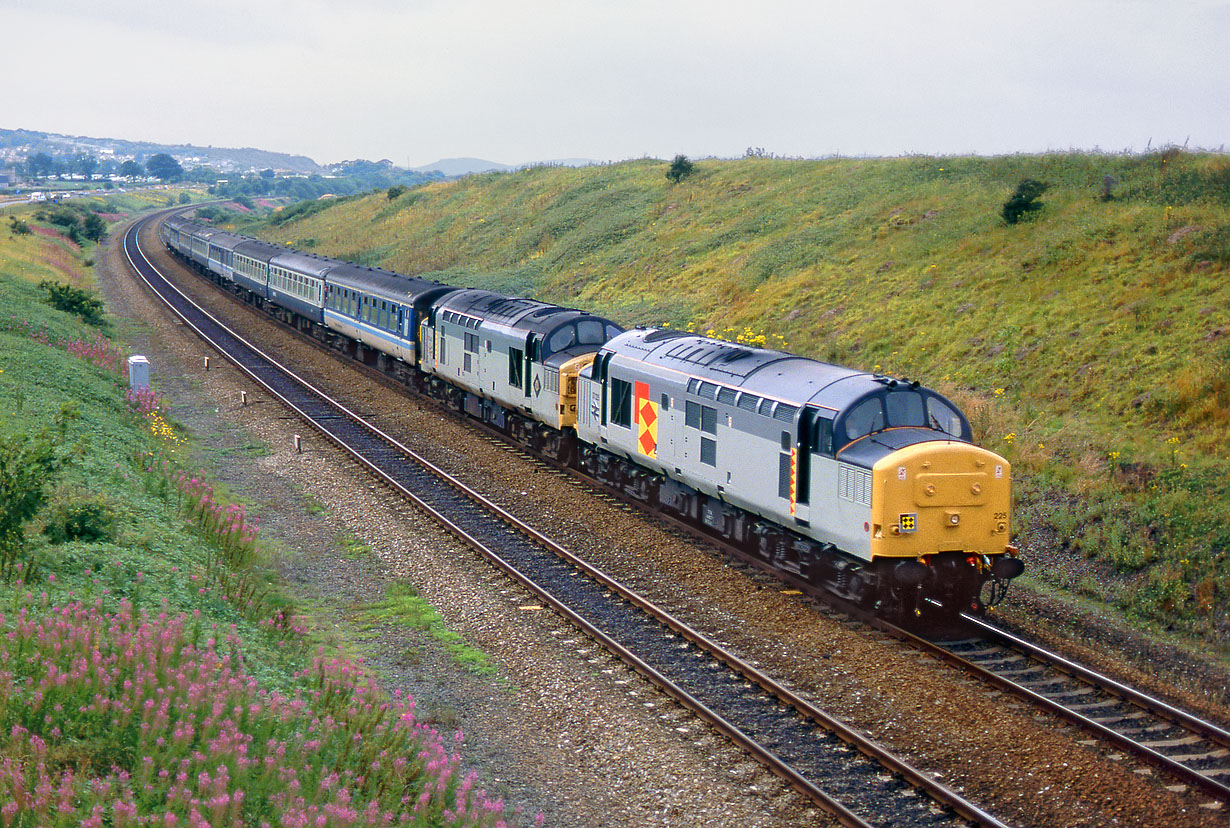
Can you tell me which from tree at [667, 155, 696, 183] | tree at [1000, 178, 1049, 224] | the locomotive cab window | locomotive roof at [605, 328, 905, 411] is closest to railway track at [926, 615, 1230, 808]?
the locomotive cab window

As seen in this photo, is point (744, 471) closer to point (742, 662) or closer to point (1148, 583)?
point (742, 662)

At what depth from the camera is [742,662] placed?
14.8 meters

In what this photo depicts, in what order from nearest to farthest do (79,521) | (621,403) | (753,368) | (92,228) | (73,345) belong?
1. (79,521)
2. (753,368)
3. (621,403)
4. (73,345)
5. (92,228)

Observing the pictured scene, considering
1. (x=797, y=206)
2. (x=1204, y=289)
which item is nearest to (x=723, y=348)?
(x=1204, y=289)

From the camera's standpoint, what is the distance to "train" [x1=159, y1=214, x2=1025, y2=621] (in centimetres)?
1596

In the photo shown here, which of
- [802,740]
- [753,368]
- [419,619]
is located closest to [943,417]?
[753,368]

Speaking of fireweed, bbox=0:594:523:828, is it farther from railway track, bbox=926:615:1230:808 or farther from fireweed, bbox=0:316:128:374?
fireweed, bbox=0:316:128:374

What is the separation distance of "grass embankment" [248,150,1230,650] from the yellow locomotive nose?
3.81 meters

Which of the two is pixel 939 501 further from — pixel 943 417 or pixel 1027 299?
pixel 1027 299

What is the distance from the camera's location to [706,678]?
48.0 feet

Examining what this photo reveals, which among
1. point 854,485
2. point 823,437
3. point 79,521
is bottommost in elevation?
point 79,521

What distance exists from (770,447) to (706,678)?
15.9 feet

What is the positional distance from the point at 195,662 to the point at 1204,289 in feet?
85.3

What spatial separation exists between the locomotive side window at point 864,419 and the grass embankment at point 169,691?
786cm
